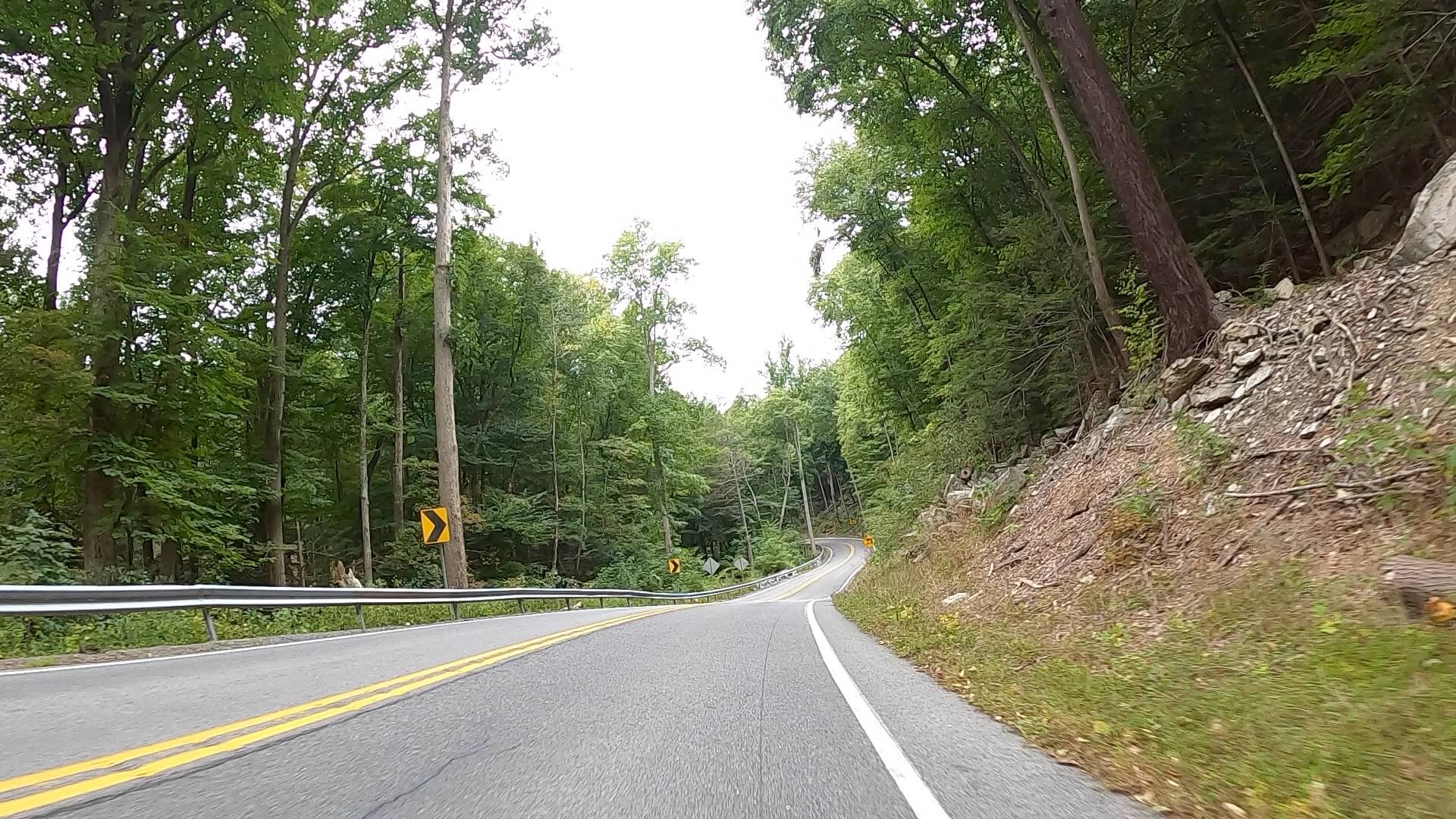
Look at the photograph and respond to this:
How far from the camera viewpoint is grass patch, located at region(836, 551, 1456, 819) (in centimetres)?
287

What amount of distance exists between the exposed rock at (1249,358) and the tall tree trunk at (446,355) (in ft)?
46.1

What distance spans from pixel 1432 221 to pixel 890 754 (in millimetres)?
8677

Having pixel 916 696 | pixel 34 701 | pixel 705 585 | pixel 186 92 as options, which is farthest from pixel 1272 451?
pixel 705 585

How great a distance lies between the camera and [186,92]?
15.2 meters

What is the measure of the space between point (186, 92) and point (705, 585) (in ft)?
104

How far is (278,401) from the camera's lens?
1934 cm

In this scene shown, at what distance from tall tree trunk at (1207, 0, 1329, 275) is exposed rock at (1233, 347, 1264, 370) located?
6.03ft

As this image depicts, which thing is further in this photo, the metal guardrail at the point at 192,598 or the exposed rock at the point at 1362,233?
the exposed rock at the point at 1362,233

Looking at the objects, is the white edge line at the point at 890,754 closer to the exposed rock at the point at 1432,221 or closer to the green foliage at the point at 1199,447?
the green foliage at the point at 1199,447

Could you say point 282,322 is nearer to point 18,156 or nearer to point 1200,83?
point 18,156

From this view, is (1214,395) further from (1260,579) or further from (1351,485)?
(1260,579)

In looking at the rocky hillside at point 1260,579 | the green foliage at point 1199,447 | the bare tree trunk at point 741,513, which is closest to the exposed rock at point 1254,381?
the rocky hillside at point 1260,579

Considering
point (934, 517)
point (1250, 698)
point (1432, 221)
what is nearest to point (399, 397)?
point (934, 517)

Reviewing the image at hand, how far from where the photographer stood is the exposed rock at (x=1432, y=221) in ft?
24.8
